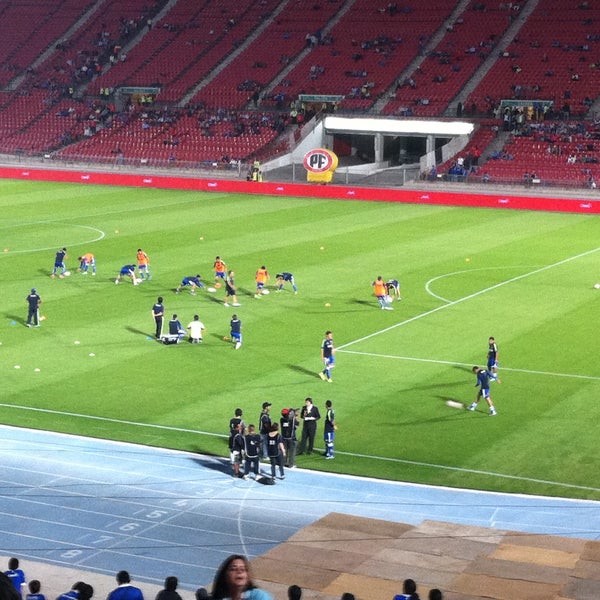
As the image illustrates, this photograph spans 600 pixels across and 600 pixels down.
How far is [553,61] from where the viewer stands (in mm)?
84750

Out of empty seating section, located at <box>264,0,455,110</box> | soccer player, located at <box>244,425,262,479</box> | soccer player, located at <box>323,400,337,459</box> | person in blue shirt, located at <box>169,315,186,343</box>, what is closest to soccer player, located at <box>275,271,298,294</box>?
person in blue shirt, located at <box>169,315,186,343</box>

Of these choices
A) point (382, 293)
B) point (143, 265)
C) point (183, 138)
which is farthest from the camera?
point (183, 138)

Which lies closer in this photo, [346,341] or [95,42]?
[346,341]

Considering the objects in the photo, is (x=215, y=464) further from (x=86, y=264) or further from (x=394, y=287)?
(x=86, y=264)

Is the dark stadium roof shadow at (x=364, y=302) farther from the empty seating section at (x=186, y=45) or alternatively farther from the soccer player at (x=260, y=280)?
the empty seating section at (x=186, y=45)

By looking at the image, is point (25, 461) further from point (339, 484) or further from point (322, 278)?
point (322, 278)

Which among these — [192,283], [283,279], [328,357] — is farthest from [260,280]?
[328,357]

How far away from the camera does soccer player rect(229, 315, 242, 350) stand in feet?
113

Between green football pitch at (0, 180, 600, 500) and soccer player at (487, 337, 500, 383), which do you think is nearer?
green football pitch at (0, 180, 600, 500)

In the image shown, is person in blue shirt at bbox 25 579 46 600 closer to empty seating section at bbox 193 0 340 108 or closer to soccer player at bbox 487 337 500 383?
soccer player at bbox 487 337 500 383

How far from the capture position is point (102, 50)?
10238 centimetres

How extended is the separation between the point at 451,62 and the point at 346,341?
55588 mm

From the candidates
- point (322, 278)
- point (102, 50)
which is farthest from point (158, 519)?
point (102, 50)

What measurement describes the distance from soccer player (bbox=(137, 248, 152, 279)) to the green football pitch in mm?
477
